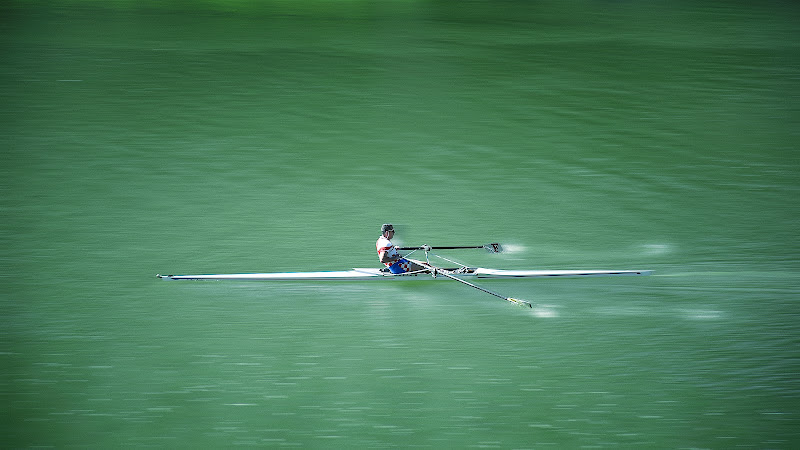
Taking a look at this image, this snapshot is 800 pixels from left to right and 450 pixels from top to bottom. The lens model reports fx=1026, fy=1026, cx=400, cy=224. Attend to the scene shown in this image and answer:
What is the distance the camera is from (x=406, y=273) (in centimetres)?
1157

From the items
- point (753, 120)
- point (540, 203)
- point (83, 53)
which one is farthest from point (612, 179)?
point (83, 53)

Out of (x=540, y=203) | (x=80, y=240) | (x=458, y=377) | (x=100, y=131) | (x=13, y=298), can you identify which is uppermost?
(x=100, y=131)

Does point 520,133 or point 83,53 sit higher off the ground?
point 83,53

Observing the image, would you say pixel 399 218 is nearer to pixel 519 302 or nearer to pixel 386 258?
pixel 386 258

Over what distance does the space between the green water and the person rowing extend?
23 centimetres

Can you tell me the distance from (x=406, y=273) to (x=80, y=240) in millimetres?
4494

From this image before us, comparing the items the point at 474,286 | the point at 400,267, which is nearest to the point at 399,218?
the point at 400,267

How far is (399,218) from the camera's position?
13.8 meters

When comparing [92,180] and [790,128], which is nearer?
[92,180]

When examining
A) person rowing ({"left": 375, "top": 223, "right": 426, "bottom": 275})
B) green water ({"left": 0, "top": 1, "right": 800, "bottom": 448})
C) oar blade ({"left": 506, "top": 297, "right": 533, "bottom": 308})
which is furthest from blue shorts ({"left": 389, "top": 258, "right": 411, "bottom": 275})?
oar blade ({"left": 506, "top": 297, "right": 533, "bottom": 308})

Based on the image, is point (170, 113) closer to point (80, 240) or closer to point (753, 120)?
point (80, 240)

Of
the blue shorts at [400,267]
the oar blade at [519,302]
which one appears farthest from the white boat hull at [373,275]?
the oar blade at [519,302]

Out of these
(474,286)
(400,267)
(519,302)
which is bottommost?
(519,302)

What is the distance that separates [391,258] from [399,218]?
2.29m
